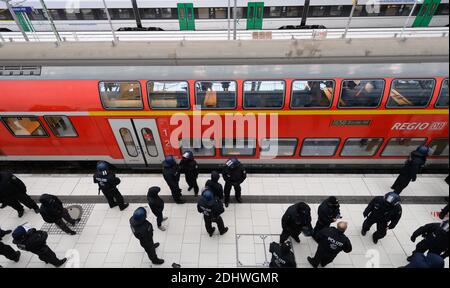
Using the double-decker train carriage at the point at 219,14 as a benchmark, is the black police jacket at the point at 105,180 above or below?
below

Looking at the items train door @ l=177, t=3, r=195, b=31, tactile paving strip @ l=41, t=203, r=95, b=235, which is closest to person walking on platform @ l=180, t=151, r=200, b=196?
tactile paving strip @ l=41, t=203, r=95, b=235

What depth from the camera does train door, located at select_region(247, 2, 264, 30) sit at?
14.5 m

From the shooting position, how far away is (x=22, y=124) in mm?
8312

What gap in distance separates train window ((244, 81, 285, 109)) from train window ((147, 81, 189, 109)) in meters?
1.67

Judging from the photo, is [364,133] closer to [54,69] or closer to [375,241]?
[375,241]

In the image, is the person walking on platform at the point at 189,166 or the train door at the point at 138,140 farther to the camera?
the train door at the point at 138,140

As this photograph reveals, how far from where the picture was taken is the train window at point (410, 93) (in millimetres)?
7102

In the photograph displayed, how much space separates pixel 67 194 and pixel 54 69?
3813 mm

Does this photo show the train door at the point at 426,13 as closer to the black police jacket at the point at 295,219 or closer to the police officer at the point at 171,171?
the black police jacket at the point at 295,219

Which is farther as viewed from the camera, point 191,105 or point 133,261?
point 191,105

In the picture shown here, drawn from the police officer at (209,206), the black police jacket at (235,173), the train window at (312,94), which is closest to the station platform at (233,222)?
the police officer at (209,206)

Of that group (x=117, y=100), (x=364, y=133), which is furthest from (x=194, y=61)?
(x=364, y=133)

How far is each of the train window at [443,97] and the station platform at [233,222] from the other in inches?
106
